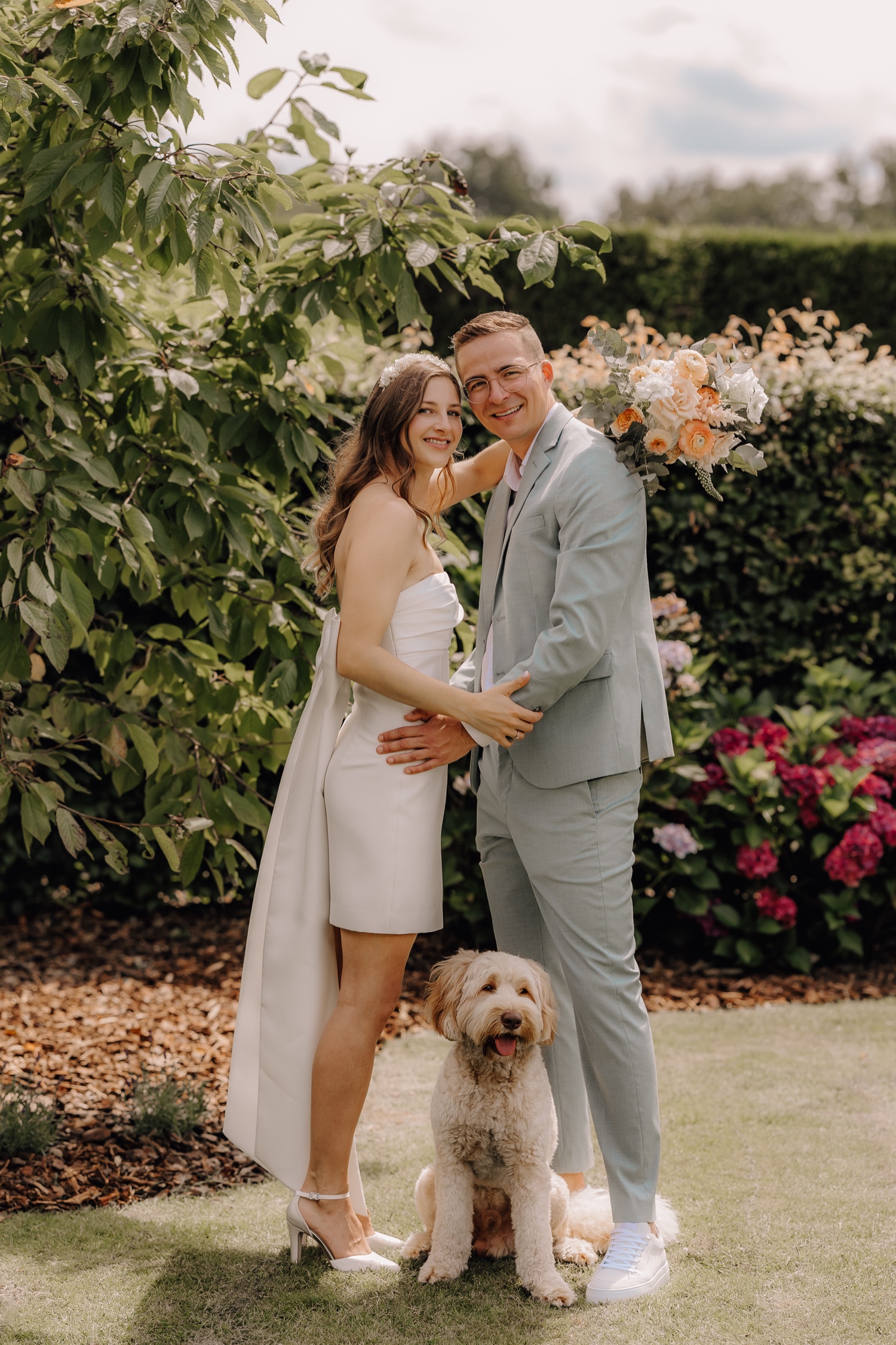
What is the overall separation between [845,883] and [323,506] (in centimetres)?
329

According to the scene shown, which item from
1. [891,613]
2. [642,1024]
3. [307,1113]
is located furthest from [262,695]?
[891,613]

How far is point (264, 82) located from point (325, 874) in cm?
213

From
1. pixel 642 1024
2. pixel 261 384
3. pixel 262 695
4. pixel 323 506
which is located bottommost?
pixel 642 1024

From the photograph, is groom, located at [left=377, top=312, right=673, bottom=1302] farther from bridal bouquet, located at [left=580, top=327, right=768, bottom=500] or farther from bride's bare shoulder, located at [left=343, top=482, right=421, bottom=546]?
bride's bare shoulder, located at [left=343, top=482, right=421, bottom=546]

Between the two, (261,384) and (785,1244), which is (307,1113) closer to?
(785,1244)

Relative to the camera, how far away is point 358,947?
2848 mm

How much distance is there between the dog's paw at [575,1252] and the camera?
2834 millimetres

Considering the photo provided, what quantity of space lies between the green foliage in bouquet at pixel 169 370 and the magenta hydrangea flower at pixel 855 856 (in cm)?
274

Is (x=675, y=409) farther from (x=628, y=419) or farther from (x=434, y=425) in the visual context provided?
(x=434, y=425)

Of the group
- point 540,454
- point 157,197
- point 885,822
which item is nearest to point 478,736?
point 540,454

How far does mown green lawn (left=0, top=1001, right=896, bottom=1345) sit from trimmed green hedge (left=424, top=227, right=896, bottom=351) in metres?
6.69

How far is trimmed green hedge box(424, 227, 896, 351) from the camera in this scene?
385 inches

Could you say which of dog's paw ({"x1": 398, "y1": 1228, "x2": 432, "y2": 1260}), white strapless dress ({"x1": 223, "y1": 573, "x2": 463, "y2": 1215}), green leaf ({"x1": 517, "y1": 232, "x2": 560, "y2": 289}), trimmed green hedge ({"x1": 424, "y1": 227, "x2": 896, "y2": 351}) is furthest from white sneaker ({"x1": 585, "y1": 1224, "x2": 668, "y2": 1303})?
trimmed green hedge ({"x1": 424, "y1": 227, "x2": 896, "y2": 351})

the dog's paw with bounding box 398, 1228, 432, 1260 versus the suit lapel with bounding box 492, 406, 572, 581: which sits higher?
the suit lapel with bounding box 492, 406, 572, 581
